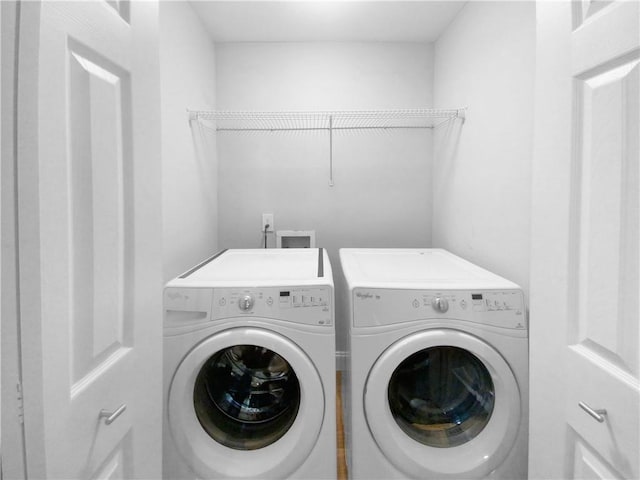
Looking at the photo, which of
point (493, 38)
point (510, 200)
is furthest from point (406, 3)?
point (510, 200)

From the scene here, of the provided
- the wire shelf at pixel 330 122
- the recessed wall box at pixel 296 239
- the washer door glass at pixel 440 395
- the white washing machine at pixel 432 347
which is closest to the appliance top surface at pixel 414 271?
the white washing machine at pixel 432 347

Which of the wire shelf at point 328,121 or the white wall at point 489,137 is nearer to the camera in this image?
the white wall at point 489,137

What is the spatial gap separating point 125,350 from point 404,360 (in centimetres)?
104

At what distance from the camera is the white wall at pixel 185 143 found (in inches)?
67.4

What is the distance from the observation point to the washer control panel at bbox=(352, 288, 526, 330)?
1322 mm

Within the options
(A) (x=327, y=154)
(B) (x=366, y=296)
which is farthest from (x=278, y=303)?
(A) (x=327, y=154)

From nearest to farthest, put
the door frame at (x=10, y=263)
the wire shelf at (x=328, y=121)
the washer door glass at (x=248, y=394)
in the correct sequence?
the door frame at (x=10, y=263) → the washer door glass at (x=248, y=394) → the wire shelf at (x=328, y=121)

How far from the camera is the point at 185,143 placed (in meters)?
1.94

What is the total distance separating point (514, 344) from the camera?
1320 mm

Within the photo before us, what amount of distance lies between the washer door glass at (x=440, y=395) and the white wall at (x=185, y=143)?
1213 mm

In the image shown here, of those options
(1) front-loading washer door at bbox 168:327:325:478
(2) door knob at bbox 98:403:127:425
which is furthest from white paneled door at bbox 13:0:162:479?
(1) front-loading washer door at bbox 168:327:325:478

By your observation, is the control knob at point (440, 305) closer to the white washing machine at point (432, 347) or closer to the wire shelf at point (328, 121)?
the white washing machine at point (432, 347)

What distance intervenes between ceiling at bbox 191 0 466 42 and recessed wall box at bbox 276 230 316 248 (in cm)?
135

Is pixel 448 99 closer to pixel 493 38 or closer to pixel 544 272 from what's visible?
pixel 493 38
